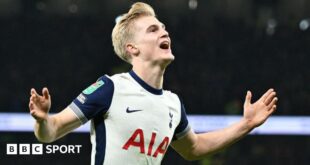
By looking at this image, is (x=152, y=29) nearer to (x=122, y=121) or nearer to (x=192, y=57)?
(x=122, y=121)

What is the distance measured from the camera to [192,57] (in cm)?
500

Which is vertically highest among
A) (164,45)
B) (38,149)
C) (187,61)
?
(164,45)

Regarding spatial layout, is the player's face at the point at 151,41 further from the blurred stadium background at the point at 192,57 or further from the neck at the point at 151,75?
the blurred stadium background at the point at 192,57

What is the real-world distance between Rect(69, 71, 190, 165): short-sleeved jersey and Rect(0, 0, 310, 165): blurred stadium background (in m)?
2.07

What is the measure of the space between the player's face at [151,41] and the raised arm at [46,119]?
43cm

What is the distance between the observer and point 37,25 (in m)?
4.82

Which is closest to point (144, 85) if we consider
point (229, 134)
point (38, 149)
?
point (229, 134)

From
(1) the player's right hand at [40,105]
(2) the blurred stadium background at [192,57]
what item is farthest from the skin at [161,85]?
(2) the blurred stadium background at [192,57]

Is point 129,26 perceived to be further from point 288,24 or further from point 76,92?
point 288,24

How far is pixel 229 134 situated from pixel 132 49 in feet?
1.79

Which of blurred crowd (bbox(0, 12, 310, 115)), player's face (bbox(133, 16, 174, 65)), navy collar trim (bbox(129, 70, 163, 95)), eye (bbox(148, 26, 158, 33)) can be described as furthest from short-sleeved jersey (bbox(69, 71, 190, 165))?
blurred crowd (bbox(0, 12, 310, 115))

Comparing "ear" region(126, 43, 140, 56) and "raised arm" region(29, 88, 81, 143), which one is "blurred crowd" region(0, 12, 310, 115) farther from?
"raised arm" region(29, 88, 81, 143)

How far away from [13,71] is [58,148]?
576 millimetres

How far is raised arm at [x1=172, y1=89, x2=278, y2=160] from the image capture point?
2984 millimetres
